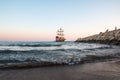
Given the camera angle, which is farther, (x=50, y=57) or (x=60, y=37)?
(x=60, y=37)

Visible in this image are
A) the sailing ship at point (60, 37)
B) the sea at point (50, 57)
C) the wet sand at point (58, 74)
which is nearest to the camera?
the wet sand at point (58, 74)

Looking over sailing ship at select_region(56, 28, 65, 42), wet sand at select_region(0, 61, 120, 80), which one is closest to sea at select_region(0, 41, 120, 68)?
wet sand at select_region(0, 61, 120, 80)

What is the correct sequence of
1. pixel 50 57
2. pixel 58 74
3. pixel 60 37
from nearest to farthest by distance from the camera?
pixel 58 74 < pixel 50 57 < pixel 60 37

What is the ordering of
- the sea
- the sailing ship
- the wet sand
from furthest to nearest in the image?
the sailing ship, the sea, the wet sand

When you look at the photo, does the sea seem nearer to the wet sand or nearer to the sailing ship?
the wet sand

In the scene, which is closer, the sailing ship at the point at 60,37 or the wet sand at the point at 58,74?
the wet sand at the point at 58,74

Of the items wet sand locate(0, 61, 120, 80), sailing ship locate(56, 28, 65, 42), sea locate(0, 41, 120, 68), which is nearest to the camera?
wet sand locate(0, 61, 120, 80)

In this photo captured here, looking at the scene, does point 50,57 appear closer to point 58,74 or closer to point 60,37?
point 58,74

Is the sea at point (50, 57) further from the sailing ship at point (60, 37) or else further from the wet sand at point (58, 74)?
the sailing ship at point (60, 37)

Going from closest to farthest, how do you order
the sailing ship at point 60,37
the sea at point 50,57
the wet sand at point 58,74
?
the wet sand at point 58,74, the sea at point 50,57, the sailing ship at point 60,37

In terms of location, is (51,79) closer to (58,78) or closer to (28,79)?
(58,78)

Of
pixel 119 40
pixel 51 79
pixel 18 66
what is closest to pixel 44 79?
pixel 51 79

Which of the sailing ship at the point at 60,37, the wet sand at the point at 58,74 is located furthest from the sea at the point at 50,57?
the sailing ship at the point at 60,37

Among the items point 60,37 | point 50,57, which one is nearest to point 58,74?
point 50,57
